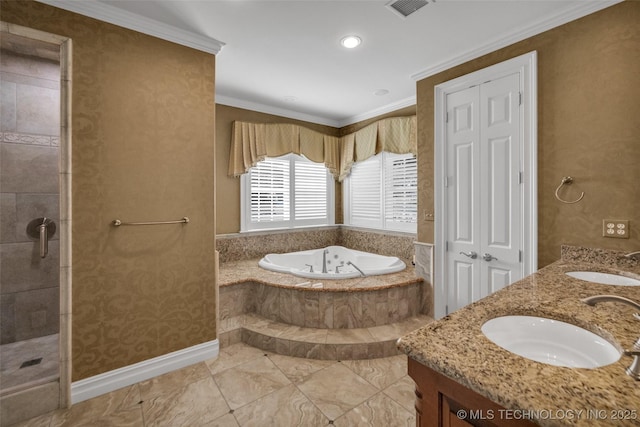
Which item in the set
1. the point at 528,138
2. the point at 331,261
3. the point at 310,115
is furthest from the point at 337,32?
the point at 331,261

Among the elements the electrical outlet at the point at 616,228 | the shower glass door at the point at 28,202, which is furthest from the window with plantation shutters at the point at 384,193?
the shower glass door at the point at 28,202

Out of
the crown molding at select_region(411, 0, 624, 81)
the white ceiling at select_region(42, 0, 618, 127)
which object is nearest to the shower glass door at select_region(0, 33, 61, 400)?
the white ceiling at select_region(42, 0, 618, 127)

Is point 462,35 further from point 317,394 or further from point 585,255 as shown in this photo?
point 317,394

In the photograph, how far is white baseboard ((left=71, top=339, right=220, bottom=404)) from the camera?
6.09 ft

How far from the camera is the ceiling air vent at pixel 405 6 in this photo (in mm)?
1844

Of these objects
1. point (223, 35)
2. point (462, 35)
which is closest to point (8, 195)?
point (223, 35)

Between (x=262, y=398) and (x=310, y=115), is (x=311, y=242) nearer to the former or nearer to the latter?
(x=310, y=115)

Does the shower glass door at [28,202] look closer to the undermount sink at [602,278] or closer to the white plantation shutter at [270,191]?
the white plantation shutter at [270,191]

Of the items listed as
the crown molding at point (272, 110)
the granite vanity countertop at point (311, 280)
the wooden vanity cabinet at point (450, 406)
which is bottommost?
the granite vanity countertop at point (311, 280)

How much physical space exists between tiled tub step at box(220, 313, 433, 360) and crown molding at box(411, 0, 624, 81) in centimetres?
241

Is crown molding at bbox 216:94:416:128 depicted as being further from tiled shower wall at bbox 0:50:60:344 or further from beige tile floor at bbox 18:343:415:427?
beige tile floor at bbox 18:343:415:427

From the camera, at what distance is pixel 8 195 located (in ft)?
7.61

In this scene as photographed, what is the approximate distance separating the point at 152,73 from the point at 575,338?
2.76 meters

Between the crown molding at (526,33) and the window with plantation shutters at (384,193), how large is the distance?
116cm
